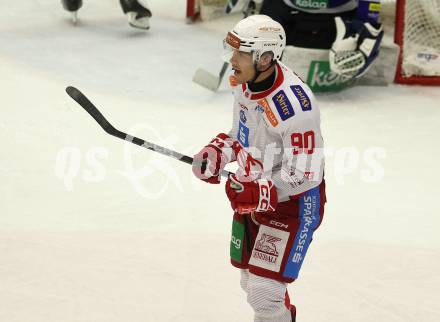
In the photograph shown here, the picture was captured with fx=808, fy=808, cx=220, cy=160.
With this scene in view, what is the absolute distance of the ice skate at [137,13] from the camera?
6.35 metres

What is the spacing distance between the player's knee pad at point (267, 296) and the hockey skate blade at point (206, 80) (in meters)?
2.91

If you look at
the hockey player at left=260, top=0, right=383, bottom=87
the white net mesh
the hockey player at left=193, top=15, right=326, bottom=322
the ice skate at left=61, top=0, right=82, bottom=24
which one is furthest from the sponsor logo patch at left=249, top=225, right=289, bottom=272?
the ice skate at left=61, top=0, right=82, bottom=24

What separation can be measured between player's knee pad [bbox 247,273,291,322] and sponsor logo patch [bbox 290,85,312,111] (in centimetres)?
58

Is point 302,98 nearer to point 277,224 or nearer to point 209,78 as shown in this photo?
point 277,224

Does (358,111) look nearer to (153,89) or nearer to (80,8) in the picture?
(153,89)

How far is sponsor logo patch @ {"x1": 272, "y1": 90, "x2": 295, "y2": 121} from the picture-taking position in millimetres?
→ 2457

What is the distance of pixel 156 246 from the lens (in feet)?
11.9

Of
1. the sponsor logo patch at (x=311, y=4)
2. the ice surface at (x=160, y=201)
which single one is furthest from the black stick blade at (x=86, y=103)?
the sponsor logo patch at (x=311, y=4)

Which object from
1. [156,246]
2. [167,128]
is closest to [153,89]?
[167,128]

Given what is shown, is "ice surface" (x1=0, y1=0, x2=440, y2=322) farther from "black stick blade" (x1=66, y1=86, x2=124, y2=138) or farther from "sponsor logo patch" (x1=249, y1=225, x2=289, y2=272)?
"black stick blade" (x1=66, y1=86, x2=124, y2=138)

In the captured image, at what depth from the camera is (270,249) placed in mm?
2637

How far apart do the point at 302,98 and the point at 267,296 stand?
2.13 ft

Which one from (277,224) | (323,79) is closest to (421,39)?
(323,79)

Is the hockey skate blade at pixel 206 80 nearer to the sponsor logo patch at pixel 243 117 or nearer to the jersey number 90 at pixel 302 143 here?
the sponsor logo patch at pixel 243 117
